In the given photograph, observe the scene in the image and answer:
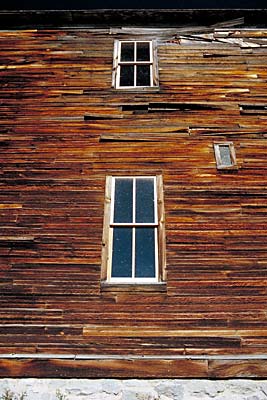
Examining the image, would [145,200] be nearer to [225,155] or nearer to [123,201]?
[123,201]

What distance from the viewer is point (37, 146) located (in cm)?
871

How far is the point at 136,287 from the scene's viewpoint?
666 cm

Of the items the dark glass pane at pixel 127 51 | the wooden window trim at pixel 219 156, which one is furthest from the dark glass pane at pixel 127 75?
the wooden window trim at pixel 219 156

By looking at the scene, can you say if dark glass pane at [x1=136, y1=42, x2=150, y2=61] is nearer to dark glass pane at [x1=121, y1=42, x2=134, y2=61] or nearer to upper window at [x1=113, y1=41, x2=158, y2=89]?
upper window at [x1=113, y1=41, x2=158, y2=89]

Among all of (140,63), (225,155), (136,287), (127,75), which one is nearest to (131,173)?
(225,155)

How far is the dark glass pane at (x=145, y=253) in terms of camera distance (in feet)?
22.7

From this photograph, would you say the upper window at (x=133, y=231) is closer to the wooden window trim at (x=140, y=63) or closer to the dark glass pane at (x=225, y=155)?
the dark glass pane at (x=225, y=155)

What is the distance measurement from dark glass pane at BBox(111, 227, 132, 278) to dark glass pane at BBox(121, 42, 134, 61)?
5348 mm

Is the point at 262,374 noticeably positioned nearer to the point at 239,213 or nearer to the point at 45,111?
the point at 239,213

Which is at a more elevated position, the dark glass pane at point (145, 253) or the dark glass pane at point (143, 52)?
the dark glass pane at point (143, 52)

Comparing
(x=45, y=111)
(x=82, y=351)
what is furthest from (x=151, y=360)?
(x=45, y=111)

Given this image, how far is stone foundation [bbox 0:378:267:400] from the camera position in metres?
5.55

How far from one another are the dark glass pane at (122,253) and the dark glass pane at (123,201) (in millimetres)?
253

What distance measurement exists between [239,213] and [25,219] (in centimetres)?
386
